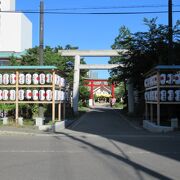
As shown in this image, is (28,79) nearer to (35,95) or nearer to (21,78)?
(21,78)

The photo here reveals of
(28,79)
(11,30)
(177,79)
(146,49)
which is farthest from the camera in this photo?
(11,30)

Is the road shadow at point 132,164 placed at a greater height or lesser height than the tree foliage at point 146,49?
lesser

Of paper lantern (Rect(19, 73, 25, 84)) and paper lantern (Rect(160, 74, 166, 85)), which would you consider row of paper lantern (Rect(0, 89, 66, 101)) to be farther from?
paper lantern (Rect(160, 74, 166, 85))

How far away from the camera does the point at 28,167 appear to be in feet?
34.6

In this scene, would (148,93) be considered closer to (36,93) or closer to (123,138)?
(36,93)

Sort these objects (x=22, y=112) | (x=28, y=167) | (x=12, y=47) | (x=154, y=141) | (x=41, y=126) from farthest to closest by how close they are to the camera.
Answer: (x=12, y=47) < (x=22, y=112) < (x=41, y=126) < (x=154, y=141) < (x=28, y=167)

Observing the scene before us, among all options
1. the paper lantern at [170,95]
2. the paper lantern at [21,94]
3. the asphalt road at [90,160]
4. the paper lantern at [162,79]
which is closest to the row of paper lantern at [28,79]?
the paper lantern at [21,94]

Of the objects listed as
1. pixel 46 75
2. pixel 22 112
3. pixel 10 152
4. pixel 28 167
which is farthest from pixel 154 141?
pixel 22 112

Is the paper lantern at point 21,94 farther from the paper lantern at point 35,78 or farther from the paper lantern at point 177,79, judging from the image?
the paper lantern at point 177,79

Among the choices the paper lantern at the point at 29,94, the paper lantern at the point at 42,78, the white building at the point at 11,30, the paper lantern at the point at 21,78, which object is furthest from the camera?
the white building at the point at 11,30

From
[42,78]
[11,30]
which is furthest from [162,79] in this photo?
[11,30]

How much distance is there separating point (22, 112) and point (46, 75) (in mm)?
8892

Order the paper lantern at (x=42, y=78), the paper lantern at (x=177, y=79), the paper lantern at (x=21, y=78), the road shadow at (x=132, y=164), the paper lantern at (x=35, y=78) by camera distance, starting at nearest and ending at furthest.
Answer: the road shadow at (x=132, y=164) → the paper lantern at (x=177, y=79) → the paper lantern at (x=42, y=78) → the paper lantern at (x=35, y=78) → the paper lantern at (x=21, y=78)

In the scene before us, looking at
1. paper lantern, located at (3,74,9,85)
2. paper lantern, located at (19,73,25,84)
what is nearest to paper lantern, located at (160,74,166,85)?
paper lantern, located at (19,73,25,84)
